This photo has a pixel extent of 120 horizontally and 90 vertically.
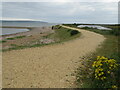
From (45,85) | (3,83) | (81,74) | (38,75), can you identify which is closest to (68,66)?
(81,74)

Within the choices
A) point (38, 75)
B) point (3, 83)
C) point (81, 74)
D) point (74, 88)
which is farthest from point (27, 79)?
point (81, 74)

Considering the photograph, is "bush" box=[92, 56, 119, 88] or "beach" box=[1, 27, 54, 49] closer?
"bush" box=[92, 56, 119, 88]

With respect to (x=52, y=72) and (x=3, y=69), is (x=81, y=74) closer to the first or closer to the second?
(x=52, y=72)

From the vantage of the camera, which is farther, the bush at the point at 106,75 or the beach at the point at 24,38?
the beach at the point at 24,38

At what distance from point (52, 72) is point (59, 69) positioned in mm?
551

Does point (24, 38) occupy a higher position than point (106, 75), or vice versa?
point (24, 38)

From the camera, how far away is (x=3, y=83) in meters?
5.12

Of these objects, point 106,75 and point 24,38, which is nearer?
point 106,75

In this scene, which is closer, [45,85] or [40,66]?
[45,85]

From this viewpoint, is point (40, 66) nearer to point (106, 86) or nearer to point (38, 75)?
point (38, 75)

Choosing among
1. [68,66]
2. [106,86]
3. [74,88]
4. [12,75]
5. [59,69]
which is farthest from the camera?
[68,66]

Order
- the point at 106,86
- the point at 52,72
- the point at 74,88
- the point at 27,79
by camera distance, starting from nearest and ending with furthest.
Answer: the point at 106,86 < the point at 74,88 < the point at 27,79 < the point at 52,72

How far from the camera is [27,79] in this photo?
546 centimetres

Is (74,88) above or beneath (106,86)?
beneath
